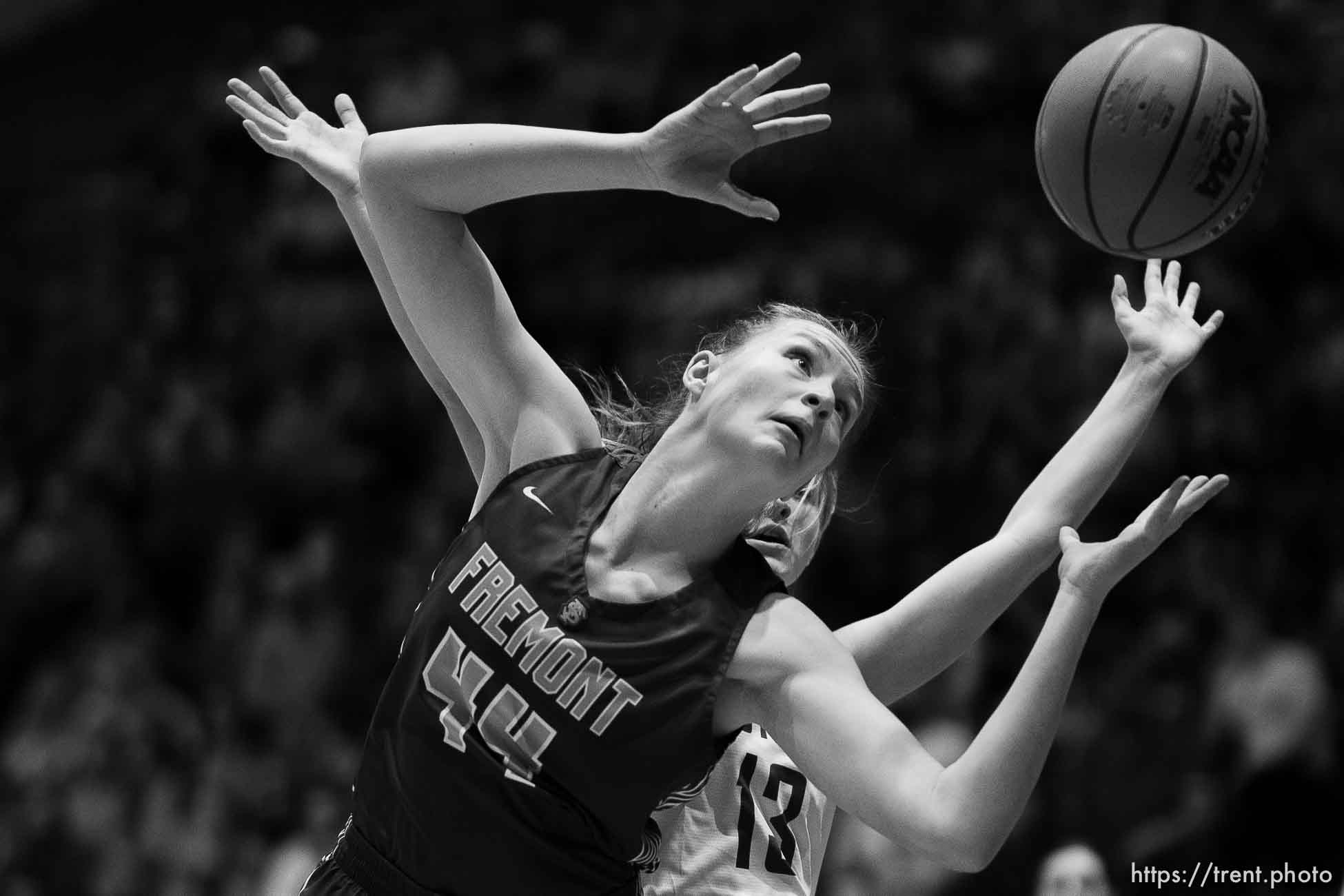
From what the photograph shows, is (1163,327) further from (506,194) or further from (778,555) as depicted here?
(506,194)

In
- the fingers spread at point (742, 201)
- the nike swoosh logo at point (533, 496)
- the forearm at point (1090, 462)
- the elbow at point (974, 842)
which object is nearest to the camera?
the elbow at point (974, 842)

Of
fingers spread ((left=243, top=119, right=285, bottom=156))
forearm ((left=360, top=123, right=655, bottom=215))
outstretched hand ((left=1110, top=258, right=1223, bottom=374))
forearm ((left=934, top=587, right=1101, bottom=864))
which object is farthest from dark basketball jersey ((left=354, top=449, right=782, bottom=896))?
fingers spread ((left=243, top=119, right=285, bottom=156))

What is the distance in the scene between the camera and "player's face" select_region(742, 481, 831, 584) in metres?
3.56

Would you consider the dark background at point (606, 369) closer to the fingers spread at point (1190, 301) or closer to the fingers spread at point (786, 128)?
the fingers spread at point (1190, 301)

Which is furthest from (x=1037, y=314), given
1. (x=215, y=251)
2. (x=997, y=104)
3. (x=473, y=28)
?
(x=215, y=251)

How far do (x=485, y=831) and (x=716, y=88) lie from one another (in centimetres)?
125

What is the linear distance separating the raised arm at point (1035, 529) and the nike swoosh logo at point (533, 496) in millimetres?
621

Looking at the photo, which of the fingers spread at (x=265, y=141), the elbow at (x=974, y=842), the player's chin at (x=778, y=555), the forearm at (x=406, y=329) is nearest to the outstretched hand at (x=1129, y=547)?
the elbow at (x=974, y=842)

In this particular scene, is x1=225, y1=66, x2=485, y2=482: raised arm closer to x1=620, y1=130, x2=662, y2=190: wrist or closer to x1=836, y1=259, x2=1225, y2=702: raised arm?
x1=620, y1=130, x2=662, y2=190: wrist

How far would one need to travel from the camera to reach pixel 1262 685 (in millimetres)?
6309

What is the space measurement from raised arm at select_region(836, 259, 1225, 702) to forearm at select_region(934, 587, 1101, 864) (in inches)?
26.9

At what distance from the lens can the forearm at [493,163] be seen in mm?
2875

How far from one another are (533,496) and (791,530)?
80 cm

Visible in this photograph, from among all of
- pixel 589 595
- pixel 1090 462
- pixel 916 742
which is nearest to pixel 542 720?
pixel 589 595
